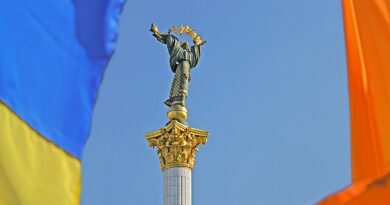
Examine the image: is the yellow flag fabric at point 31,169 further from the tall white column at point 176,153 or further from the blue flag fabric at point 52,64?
the tall white column at point 176,153

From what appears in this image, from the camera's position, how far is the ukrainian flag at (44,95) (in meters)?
6.96

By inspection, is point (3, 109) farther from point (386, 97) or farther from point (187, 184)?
point (187, 184)

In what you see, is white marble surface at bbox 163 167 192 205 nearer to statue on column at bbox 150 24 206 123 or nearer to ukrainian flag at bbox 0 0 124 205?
statue on column at bbox 150 24 206 123

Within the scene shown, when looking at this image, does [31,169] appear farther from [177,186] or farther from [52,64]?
[177,186]

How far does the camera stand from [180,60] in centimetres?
2752

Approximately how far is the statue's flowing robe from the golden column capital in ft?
6.44

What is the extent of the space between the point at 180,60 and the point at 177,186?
4.48 meters

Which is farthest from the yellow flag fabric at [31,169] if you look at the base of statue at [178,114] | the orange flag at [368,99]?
the base of statue at [178,114]

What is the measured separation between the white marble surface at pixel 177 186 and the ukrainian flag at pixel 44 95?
17.0 m

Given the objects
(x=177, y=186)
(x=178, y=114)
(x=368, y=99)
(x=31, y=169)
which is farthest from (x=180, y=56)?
(x=31, y=169)

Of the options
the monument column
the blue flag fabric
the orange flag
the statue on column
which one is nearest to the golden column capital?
the monument column

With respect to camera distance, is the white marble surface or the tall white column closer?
the white marble surface

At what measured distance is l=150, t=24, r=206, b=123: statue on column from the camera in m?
26.8

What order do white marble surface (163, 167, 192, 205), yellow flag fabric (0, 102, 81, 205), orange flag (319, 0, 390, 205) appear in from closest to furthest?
yellow flag fabric (0, 102, 81, 205) → orange flag (319, 0, 390, 205) → white marble surface (163, 167, 192, 205)
